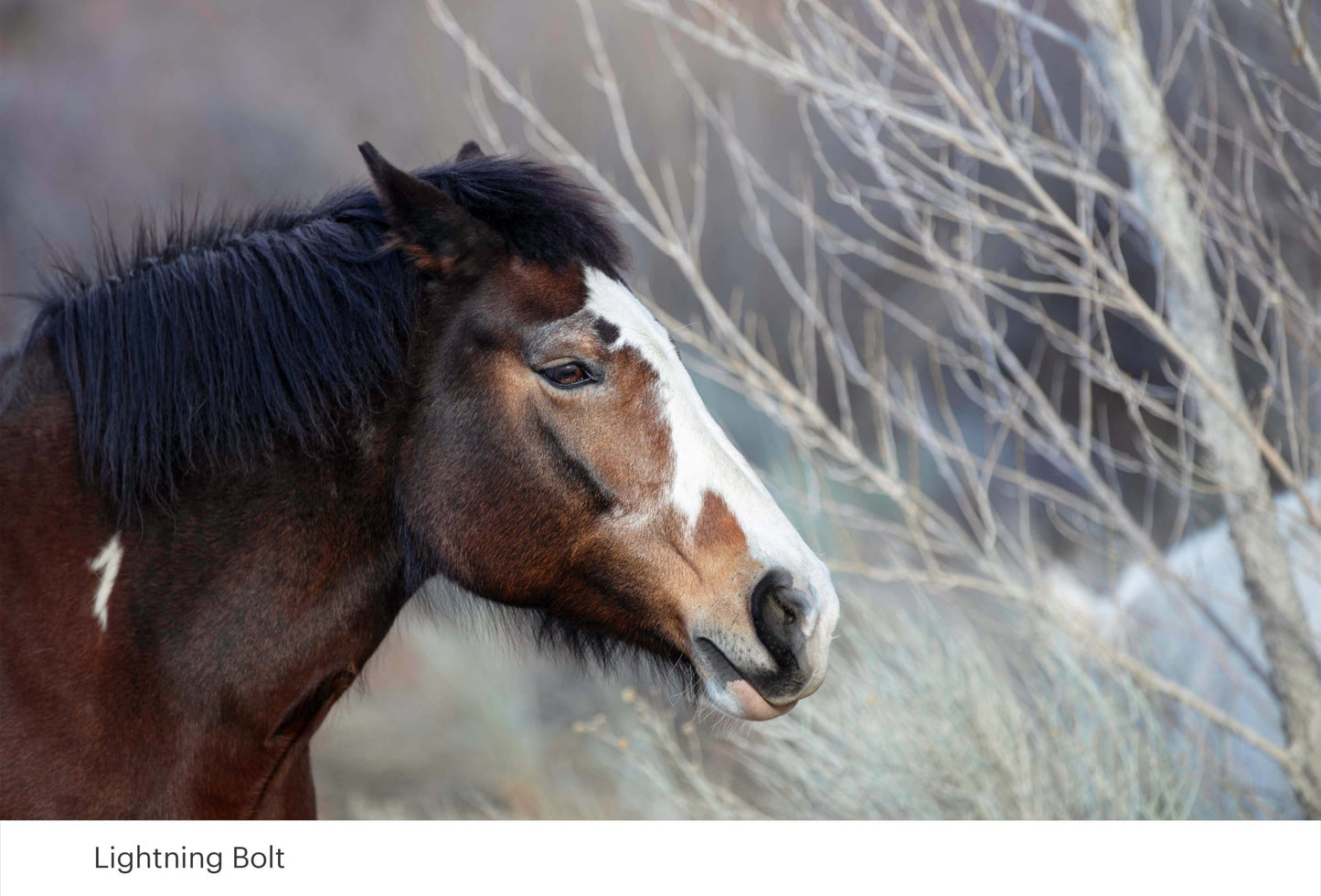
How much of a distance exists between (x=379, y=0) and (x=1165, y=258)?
2.00m

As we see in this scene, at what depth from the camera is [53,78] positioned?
238 cm

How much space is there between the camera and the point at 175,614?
1.13 meters

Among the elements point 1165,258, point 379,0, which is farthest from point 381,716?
point 1165,258

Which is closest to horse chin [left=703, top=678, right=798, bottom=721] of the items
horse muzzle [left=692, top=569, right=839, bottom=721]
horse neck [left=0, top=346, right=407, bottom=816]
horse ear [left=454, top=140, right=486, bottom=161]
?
horse muzzle [left=692, top=569, right=839, bottom=721]

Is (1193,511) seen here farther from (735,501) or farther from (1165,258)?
(735,501)

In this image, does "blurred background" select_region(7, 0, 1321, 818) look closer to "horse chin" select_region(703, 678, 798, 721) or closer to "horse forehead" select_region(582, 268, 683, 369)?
"horse chin" select_region(703, 678, 798, 721)

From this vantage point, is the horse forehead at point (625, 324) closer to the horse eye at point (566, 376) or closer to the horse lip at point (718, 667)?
the horse eye at point (566, 376)

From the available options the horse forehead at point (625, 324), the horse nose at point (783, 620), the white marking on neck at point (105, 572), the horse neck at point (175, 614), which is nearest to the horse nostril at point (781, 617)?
the horse nose at point (783, 620)

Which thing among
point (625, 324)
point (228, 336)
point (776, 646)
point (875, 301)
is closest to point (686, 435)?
point (625, 324)

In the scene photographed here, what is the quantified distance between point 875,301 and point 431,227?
1.78m

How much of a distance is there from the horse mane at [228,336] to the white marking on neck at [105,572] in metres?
0.04

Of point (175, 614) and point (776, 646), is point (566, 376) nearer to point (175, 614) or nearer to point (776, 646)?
point (776, 646)

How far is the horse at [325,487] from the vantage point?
111cm

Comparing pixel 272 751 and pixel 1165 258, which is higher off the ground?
pixel 272 751
